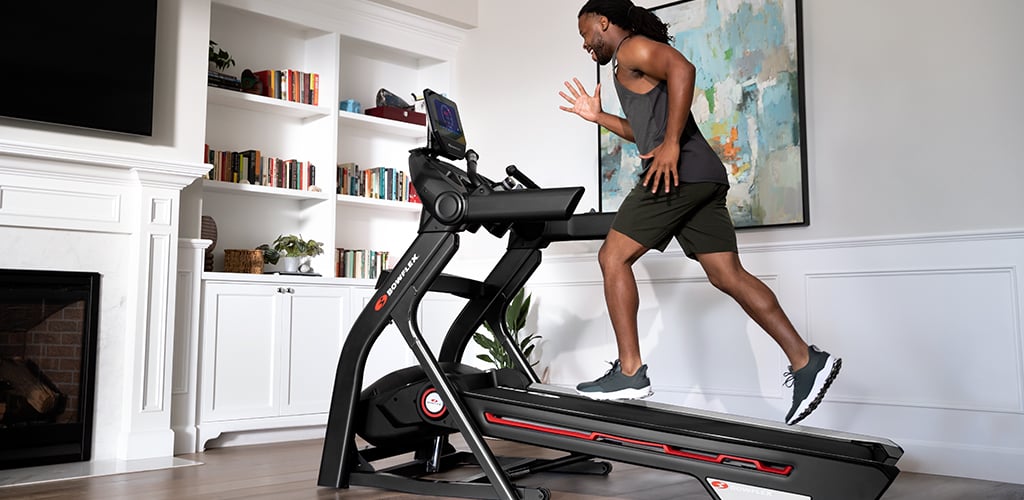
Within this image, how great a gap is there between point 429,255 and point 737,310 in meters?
1.87

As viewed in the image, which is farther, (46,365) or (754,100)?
(754,100)

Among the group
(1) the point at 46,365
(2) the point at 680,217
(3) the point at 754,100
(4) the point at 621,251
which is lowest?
(1) the point at 46,365

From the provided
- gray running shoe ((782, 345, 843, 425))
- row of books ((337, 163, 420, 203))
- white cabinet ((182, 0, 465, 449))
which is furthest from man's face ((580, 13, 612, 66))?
row of books ((337, 163, 420, 203))

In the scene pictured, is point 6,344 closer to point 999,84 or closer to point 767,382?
point 767,382

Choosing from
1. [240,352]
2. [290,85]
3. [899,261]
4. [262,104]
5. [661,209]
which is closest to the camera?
[661,209]

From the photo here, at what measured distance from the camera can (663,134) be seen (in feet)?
9.05

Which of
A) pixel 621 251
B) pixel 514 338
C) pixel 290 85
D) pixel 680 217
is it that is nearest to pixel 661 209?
pixel 680 217

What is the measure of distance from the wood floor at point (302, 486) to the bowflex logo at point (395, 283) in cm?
61

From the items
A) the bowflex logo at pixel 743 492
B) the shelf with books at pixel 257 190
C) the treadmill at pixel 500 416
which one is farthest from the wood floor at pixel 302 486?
the shelf with books at pixel 257 190

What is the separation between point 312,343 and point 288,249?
53 centimetres

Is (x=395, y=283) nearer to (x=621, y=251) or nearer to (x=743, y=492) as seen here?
(x=621, y=251)

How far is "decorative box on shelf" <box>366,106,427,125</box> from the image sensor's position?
5.24 m

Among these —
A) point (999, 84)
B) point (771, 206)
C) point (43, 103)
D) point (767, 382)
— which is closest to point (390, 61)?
point (43, 103)

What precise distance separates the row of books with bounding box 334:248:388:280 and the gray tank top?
253cm
